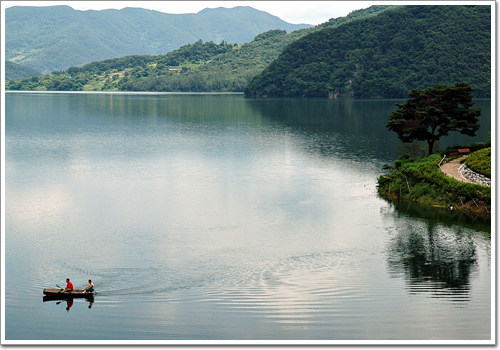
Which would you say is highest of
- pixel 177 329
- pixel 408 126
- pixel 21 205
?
pixel 408 126

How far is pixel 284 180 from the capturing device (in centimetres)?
6638

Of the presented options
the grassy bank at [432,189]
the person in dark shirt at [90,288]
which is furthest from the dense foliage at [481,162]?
the person in dark shirt at [90,288]

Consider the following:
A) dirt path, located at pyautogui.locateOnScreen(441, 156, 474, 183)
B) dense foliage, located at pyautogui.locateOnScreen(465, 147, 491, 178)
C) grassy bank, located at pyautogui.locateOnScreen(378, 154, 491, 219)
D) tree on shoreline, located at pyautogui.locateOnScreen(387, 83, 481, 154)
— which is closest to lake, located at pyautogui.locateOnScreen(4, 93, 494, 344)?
grassy bank, located at pyautogui.locateOnScreen(378, 154, 491, 219)

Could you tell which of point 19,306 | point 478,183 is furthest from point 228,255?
point 478,183

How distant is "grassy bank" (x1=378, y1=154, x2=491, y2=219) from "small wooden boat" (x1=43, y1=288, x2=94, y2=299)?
31.0m

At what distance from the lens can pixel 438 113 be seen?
63969 millimetres

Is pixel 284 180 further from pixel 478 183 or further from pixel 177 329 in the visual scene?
pixel 177 329

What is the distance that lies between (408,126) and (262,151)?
2875 centimetres

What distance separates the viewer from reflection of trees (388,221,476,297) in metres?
34.7

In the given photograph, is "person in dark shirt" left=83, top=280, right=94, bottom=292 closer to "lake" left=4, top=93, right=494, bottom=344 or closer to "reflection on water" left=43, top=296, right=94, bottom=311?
"reflection on water" left=43, top=296, right=94, bottom=311

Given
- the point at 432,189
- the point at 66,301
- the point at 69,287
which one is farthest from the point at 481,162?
the point at 66,301

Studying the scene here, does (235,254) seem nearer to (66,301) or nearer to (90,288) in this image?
(90,288)

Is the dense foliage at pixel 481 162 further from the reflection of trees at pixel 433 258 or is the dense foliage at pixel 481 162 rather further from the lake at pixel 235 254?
the reflection of trees at pixel 433 258

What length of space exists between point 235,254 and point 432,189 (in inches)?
855
